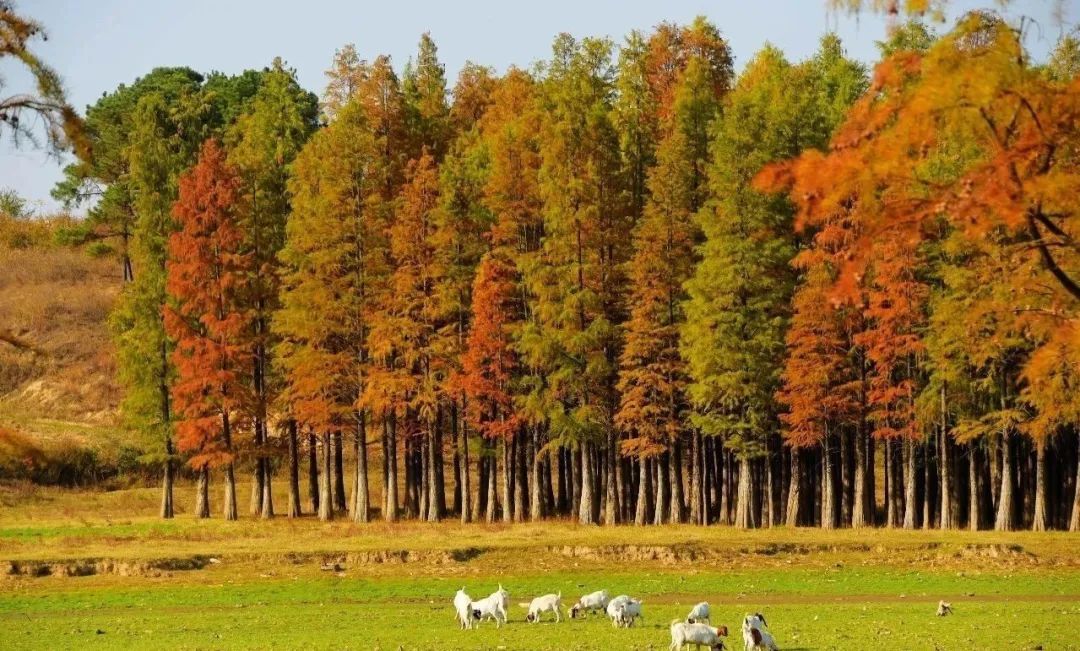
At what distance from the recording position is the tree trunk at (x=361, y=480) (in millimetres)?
59344

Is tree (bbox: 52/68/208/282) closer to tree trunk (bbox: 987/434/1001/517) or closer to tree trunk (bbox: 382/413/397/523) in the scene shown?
tree trunk (bbox: 382/413/397/523)

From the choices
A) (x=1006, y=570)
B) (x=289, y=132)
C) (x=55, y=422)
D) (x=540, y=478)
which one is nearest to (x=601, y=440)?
(x=540, y=478)

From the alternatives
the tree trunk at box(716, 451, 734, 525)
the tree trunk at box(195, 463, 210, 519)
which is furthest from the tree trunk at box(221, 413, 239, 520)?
the tree trunk at box(716, 451, 734, 525)

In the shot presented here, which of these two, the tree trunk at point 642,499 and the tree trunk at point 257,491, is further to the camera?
the tree trunk at point 257,491

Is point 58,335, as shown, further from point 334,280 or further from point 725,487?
point 725,487

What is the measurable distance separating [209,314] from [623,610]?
3888 cm

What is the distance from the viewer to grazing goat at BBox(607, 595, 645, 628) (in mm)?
25641

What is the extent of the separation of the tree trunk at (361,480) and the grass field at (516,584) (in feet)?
16.9

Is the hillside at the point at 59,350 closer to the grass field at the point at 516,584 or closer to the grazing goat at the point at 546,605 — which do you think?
the grass field at the point at 516,584

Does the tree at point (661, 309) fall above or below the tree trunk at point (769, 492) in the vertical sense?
above

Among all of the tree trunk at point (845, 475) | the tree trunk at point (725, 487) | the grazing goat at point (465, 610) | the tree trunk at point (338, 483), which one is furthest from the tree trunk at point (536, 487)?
the grazing goat at point (465, 610)

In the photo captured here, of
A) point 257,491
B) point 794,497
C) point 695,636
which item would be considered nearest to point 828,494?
point 794,497

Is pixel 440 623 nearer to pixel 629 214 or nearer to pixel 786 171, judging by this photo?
pixel 786 171

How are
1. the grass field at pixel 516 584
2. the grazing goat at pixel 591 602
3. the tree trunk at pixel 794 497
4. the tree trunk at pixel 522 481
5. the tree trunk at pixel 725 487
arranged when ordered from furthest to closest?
the tree trunk at pixel 522 481
the tree trunk at pixel 725 487
the tree trunk at pixel 794 497
the grazing goat at pixel 591 602
the grass field at pixel 516 584
